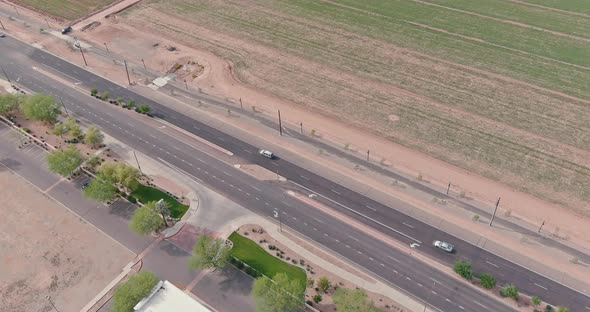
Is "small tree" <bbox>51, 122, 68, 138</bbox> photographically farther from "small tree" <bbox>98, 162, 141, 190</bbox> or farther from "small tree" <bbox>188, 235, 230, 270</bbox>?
"small tree" <bbox>188, 235, 230, 270</bbox>

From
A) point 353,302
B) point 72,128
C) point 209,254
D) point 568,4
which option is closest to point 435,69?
point 568,4

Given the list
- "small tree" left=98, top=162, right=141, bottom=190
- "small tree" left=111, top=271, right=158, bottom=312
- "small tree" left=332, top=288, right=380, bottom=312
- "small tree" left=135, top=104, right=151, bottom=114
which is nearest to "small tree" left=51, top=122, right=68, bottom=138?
"small tree" left=135, top=104, right=151, bottom=114

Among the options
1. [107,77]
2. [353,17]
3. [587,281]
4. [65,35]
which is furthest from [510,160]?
[65,35]

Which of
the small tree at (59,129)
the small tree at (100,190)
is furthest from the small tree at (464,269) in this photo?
the small tree at (59,129)

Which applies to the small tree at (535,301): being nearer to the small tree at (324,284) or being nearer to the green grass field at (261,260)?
the small tree at (324,284)

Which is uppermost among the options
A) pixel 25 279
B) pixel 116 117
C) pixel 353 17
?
pixel 353 17

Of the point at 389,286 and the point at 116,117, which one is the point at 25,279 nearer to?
the point at 116,117

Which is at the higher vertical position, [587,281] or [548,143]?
[548,143]
